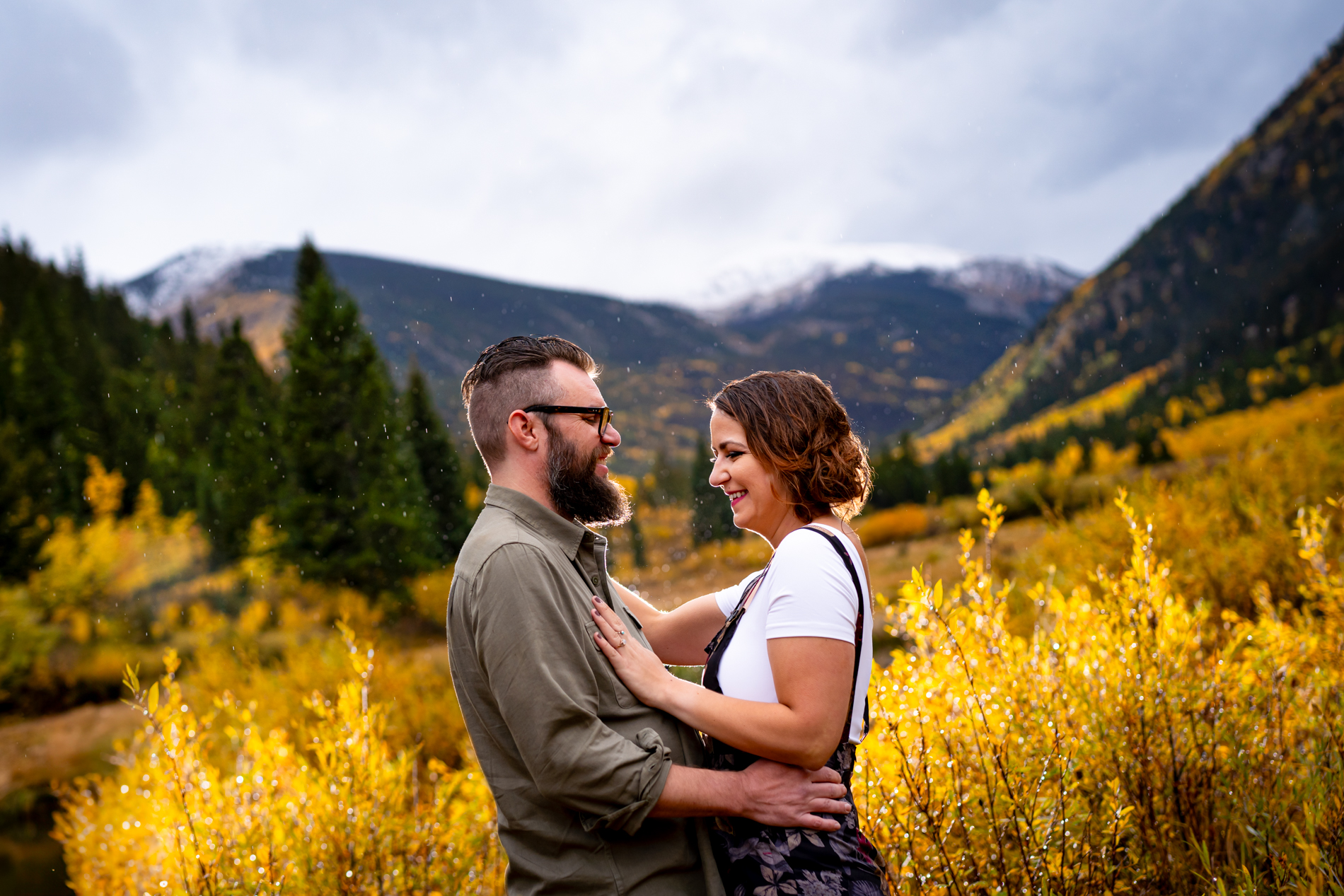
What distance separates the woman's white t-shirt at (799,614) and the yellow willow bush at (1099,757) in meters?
0.74

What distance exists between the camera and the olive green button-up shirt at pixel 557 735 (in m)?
2.01

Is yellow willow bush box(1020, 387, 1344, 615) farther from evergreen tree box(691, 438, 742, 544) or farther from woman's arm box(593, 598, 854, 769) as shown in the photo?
evergreen tree box(691, 438, 742, 544)

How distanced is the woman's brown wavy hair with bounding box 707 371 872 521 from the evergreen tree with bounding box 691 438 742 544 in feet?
106

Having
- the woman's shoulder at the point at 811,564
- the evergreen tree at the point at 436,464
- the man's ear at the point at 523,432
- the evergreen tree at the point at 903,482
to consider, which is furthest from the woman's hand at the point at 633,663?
the evergreen tree at the point at 903,482

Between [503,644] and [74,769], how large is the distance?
2624 cm

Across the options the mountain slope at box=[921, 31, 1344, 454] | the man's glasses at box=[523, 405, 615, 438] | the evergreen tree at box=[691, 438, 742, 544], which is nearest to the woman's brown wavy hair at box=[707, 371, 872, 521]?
the man's glasses at box=[523, 405, 615, 438]

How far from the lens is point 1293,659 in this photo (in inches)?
199

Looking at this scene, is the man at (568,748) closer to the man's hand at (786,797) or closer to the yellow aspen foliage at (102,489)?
the man's hand at (786,797)

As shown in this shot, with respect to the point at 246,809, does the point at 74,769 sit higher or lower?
lower

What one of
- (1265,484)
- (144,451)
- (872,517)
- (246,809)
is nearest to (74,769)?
(246,809)

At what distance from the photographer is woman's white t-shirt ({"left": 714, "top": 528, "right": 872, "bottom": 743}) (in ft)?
6.91

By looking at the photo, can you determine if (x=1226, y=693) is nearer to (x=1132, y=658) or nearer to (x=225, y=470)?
(x=1132, y=658)

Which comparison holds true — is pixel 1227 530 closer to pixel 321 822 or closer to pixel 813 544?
pixel 813 544

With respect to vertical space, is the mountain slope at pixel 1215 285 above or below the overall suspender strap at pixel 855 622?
above
